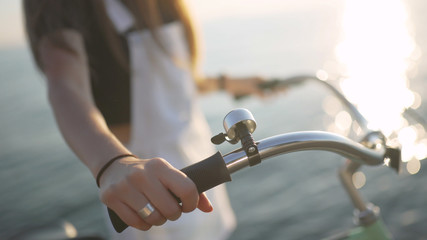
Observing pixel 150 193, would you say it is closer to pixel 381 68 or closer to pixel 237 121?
pixel 237 121

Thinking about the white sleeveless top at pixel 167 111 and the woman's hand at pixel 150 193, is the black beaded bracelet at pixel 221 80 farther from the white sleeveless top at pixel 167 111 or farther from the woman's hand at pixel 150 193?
Answer: the woman's hand at pixel 150 193

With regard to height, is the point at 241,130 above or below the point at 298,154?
above

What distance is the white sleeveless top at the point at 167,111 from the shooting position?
1.30 m

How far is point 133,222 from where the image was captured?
22.2 inches

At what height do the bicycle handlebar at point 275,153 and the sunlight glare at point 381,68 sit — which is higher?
the bicycle handlebar at point 275,153

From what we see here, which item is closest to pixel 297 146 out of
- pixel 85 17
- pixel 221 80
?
pixel 85 17

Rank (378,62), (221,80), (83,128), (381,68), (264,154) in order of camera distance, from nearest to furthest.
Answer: (264,154)
(83,128)
(221,80)
(381,68)
(378,62)

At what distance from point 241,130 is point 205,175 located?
12cm

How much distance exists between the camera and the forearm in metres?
0.69

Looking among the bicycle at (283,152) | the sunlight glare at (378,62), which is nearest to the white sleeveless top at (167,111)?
the bicycle at (283,152)

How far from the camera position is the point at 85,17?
3.69 feet

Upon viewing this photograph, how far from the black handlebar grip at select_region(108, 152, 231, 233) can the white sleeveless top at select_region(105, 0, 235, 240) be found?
66 cm

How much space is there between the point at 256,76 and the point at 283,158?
3.89 m

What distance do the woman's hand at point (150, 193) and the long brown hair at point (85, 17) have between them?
21.5 inches
